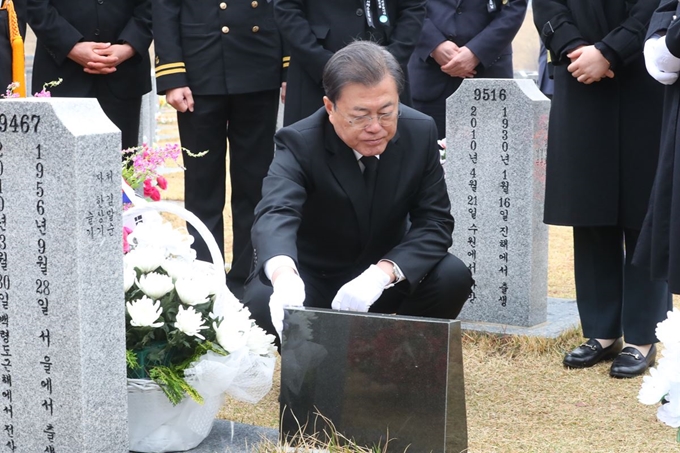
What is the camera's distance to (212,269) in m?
3.59

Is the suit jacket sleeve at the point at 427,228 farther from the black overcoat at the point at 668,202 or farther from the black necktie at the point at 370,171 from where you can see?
the black overcoat at the point at 668,202

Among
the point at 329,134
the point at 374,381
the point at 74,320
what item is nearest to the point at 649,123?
the point at 329,134

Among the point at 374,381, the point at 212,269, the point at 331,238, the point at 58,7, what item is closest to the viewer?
the point at 374,381

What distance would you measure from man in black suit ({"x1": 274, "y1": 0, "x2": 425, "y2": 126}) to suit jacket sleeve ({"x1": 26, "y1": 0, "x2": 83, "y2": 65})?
1028 mm

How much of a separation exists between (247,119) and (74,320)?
2.53m

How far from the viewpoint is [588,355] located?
A: 450 cm

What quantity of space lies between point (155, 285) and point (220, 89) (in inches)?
78.6

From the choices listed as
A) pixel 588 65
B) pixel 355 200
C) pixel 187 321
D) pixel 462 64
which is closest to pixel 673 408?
pixel 187 321

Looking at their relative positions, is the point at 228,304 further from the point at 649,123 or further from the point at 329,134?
the point at 649,123

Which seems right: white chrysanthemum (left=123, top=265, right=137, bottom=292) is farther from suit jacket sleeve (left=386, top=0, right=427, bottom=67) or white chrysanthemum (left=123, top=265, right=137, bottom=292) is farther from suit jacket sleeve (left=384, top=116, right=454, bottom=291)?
suit jacket sleeve (left=386, top=0, right=427, bottom=67)

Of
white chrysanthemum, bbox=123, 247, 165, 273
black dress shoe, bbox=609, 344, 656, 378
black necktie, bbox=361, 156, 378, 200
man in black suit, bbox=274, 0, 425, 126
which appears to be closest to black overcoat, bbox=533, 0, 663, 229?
black dress shoe, bbox=609, 344, 656, 378

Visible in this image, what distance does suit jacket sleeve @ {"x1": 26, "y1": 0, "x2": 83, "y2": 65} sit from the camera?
498cm

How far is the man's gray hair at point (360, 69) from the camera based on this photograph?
337cm

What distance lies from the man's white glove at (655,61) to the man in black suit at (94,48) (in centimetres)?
254
